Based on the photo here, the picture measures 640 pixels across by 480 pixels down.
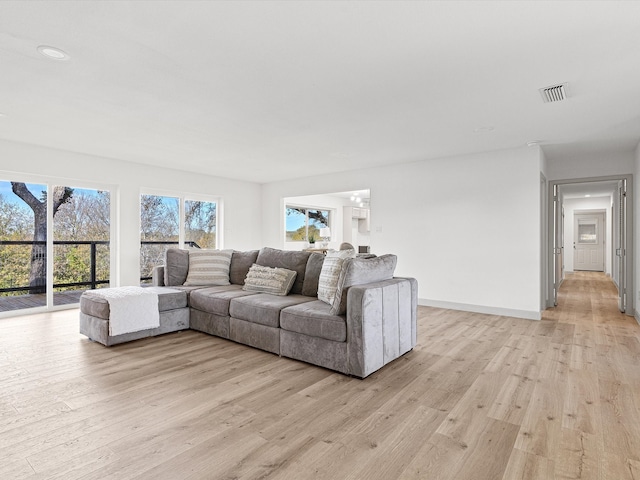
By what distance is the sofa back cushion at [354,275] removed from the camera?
288cm

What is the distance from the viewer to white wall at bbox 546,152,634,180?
16.6ft

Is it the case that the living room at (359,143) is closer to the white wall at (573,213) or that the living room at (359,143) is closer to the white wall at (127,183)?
the white wall at (127,183)

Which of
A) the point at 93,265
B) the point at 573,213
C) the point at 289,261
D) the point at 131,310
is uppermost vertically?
the point at 573,213

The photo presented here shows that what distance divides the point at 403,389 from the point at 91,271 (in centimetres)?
513

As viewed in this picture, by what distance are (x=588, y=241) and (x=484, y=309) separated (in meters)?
9.23

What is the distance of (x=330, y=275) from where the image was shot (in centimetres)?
336

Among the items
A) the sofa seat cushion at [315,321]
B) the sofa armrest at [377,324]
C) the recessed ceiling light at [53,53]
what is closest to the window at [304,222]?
the sofa seat cushion at [315,321]

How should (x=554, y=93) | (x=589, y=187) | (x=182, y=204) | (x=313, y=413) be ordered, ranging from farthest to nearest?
1. (x=589, y=187)
2. (x=182, y=204)
3. (x=554, y=93)
4. (x=313, y=413)

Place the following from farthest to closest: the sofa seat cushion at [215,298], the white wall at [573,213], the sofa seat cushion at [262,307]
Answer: the white wall at [573,213] → the sofa seat cushion at [215,298] → the sofa seat cushion at [262,307]

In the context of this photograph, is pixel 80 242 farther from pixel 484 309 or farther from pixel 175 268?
pixel 484 309

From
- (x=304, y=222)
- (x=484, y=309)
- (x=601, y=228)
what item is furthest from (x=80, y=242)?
(x=601, y=228)

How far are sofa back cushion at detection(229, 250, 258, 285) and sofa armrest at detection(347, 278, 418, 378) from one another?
2136mm

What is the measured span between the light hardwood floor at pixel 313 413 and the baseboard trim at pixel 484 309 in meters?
1.09

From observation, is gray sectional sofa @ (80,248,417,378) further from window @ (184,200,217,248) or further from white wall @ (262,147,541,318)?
window @ (184,200,217,248)
